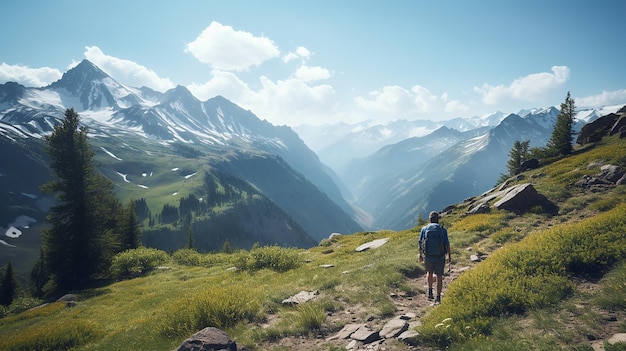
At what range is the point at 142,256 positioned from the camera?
1377 inches

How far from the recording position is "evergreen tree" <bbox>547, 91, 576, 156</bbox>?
5084cm

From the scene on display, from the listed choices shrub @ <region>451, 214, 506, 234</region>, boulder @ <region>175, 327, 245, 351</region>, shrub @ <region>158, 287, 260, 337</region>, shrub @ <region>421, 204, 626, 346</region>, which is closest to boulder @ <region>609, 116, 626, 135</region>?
shrub @ <region>451, 214, 506, 234</region>

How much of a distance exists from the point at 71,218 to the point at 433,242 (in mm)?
40158

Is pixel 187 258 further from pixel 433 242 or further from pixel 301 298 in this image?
pixel 433 242

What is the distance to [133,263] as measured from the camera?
34344mm

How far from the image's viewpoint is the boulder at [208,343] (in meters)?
8.84

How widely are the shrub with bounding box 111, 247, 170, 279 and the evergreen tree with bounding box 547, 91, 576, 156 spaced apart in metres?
60.6

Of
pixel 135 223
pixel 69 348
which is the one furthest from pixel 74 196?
pixel 69 348

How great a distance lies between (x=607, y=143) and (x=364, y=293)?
49266mm

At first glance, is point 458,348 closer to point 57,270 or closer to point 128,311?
point 128,311

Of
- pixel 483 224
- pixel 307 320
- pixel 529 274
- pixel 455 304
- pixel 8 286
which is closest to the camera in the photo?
pixel 455 304

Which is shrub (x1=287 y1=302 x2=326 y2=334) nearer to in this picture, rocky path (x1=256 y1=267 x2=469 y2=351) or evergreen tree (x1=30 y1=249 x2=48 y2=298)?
rocky path (x1=256 y1=267 x2=469 y2=351)

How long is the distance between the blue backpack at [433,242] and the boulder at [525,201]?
595 inches

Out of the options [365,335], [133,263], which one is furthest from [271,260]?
[133,263]
